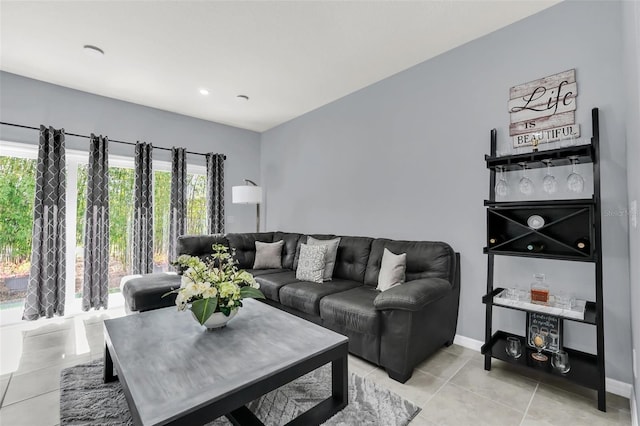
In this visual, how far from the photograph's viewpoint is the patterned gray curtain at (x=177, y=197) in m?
4.38

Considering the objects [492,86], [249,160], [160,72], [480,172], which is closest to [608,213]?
[480,172]

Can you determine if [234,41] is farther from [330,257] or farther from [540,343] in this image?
[540,343]

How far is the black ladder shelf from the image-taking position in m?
1.84

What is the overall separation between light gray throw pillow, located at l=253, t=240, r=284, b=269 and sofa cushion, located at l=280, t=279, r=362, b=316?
36.3 inches

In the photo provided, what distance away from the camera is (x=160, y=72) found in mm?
3283

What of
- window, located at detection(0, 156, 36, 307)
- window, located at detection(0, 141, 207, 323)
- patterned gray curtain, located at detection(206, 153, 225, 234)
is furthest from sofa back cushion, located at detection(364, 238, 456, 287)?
window, located at detection(0, 156, 36, 307)

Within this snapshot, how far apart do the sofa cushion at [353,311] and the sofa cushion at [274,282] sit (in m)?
0.70

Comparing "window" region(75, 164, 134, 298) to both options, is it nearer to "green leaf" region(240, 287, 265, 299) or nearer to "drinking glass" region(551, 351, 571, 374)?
"green leaf" region(240, 287, 265, 299)

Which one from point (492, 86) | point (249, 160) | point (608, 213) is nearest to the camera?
point (608, 213)

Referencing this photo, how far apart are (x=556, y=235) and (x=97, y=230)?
15.8 ft

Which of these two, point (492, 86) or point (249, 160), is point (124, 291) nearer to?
point (249, 160)

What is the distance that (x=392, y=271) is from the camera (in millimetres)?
2711

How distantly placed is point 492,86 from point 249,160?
3.93 m

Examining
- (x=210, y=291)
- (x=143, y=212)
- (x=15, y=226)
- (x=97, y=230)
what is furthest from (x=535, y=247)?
(x=15, y=226)
